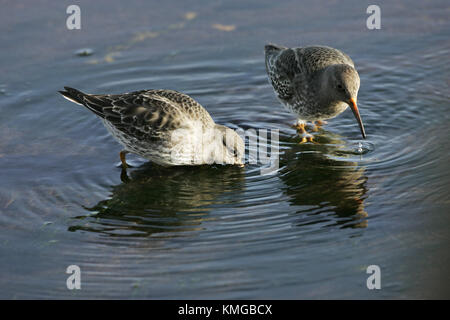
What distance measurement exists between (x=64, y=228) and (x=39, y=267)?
776mm

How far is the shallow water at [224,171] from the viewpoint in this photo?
602 centimetres

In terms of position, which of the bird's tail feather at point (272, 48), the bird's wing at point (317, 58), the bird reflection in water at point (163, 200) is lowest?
the bird reflection in water at point (163, 200)

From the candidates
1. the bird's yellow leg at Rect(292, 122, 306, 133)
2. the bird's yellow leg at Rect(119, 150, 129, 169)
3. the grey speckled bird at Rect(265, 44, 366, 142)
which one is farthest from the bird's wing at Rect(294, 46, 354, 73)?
the bird's yellow leg at Rect(119, 150, 129, 169)

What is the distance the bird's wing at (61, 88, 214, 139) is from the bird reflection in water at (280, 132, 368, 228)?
4.74 feet

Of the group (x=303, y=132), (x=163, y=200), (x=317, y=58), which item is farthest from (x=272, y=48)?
(x=163, y=200)

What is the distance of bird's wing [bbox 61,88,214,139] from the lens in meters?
8.28

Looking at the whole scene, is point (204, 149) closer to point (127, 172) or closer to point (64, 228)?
point (127, 172)

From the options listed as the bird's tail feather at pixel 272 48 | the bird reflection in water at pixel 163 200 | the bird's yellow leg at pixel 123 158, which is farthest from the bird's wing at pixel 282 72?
the bird's yellow leg at pixel 123 158

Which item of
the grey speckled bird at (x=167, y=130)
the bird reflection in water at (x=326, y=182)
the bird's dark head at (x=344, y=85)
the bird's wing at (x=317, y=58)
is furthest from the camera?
the bird's wing at (x=317, y=58)

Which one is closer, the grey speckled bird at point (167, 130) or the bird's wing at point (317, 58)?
the grey speckled bird at point (167, 130)

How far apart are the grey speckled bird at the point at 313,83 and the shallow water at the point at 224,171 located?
436 mm

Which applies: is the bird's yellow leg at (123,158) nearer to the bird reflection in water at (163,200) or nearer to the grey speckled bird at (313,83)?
the bird reflection in water at (163,200)

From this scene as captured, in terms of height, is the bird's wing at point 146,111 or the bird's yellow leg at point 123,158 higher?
the bird's wing at point 146,111
